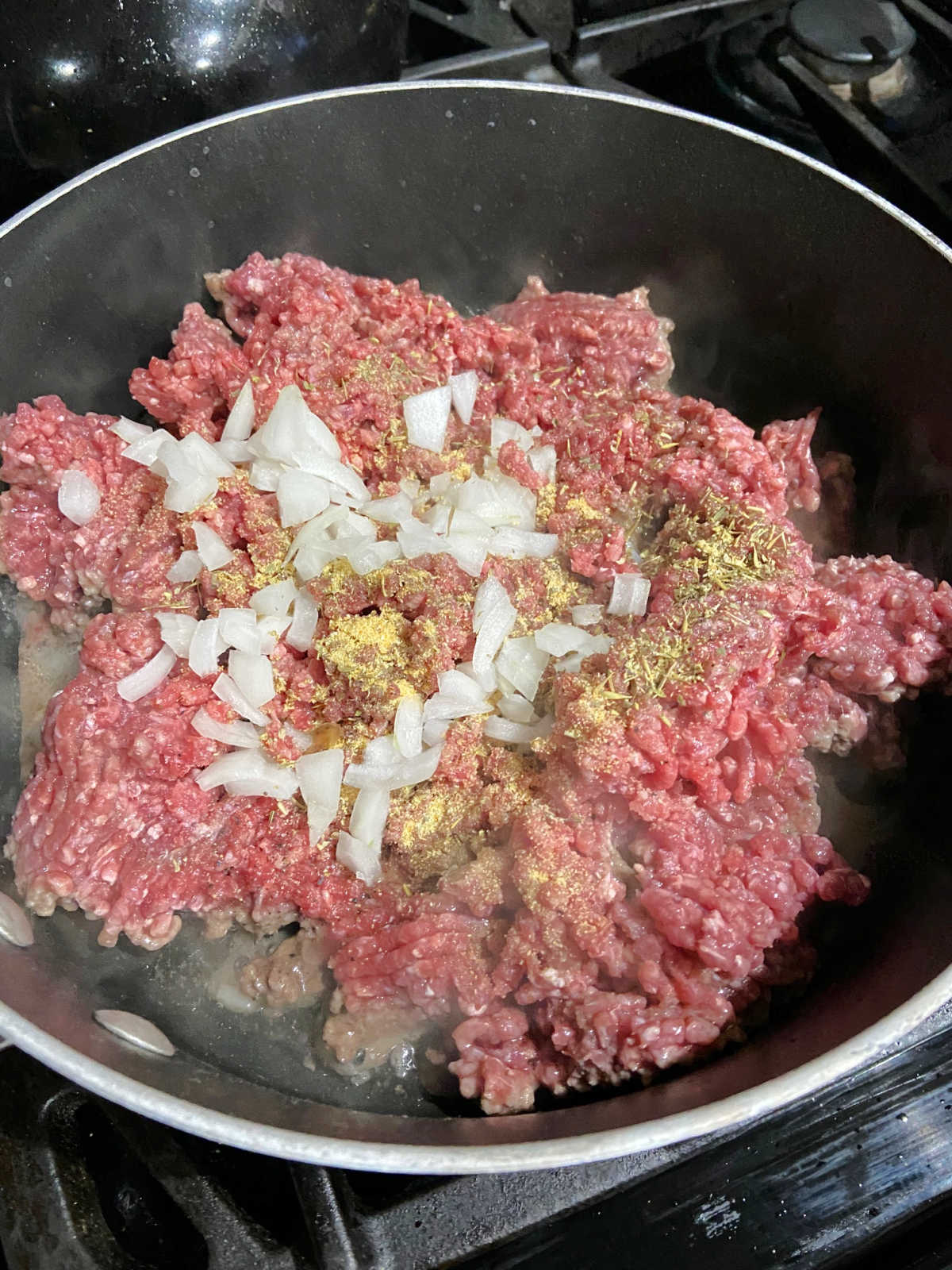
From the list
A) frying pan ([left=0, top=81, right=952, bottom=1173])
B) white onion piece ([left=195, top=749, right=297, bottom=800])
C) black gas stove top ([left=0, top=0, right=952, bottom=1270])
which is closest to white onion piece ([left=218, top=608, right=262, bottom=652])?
white onion piece ([left=195, top=749, right=297, bottom=800])

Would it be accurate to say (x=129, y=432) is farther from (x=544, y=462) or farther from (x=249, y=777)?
(x=544, y=462)

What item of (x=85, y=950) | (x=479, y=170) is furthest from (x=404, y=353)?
(x=85, y=950)

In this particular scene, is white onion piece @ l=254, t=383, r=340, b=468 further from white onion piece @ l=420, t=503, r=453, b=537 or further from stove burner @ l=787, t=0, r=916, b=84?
stove burner @ l=787, t=0, r=916, b=84

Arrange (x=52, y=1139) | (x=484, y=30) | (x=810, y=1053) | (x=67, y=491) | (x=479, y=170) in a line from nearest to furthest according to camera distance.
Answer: (x=810, y=1053), (x=52, y=1139), (x=67, y=491), (x=479, y=170), (x=484, y=30)

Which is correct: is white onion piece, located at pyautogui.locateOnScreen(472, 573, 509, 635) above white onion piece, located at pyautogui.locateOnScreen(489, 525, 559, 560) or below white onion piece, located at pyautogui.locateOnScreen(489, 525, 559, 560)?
below

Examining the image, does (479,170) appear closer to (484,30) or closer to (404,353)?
(404,353)

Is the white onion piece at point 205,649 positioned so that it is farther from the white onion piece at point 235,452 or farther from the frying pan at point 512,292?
the frying pan at point 512,292
